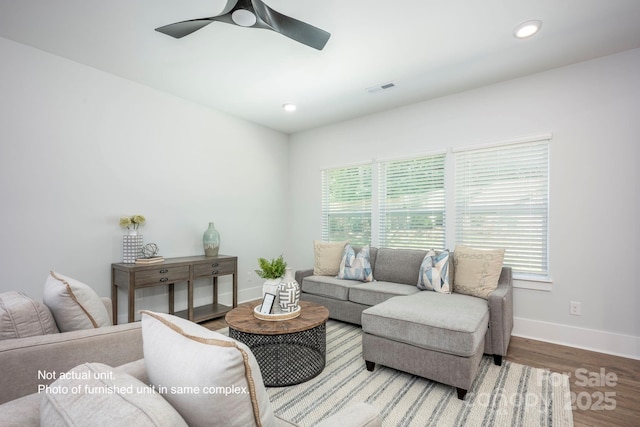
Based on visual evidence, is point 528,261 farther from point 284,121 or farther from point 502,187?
point 284,121

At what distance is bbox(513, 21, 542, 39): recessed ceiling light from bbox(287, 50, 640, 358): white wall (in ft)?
2.92

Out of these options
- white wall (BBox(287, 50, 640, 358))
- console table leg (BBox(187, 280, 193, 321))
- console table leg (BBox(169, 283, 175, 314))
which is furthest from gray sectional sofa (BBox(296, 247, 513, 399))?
console table leg (BBox(169, 283, 175, 314))

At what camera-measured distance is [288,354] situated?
2.35 metres

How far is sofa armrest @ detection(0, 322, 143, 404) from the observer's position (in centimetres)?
121

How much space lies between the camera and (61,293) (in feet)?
5.01

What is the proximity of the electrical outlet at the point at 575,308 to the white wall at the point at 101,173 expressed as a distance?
383cm

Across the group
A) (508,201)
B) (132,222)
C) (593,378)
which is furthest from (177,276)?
(593,378)

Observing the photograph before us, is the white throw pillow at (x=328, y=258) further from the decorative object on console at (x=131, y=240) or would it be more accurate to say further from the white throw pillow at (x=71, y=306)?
the white throw pillow at (x=71, y=306)

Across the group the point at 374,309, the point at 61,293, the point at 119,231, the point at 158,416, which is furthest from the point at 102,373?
the point at 119,231

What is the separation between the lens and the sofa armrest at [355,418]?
92cm

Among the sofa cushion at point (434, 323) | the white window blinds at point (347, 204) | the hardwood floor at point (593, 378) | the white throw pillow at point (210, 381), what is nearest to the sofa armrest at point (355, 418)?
the white throw pillow at point (210, 381)

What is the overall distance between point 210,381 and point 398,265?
319 cm

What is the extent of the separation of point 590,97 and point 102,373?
4.06 meters

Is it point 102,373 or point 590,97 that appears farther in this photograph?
point 590,97
